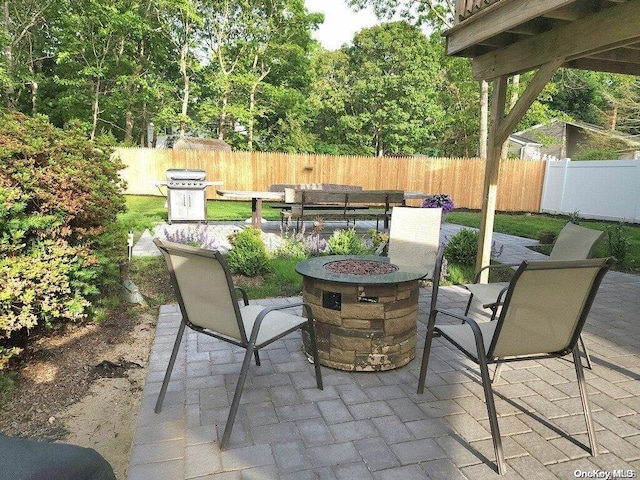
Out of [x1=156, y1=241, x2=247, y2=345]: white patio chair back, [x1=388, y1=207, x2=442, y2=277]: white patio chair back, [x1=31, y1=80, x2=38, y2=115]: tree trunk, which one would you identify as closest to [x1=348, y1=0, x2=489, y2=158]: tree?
[x1=388, y1=207, x2=442, y2=277]: white patio chair back

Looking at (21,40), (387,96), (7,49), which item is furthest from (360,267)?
(387,96)

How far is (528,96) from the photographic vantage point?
4164 millimetres

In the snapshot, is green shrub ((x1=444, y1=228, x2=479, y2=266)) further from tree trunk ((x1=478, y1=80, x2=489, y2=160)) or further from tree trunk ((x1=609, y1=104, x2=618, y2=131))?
tree trunk ((x1=609, y1=104, x2=618, y2=131))

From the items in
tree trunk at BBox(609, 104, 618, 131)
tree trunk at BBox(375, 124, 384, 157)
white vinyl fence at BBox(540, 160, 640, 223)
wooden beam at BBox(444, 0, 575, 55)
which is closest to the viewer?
wooden beam at BBox(444, 0, 575, 55)

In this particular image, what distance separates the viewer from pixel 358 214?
26.3ft

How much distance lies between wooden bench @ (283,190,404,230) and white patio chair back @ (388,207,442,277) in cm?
355

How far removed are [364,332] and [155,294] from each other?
8.81 ft

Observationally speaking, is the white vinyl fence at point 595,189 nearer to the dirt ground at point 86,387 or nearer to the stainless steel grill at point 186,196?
the stainless steel grill at point 186,196

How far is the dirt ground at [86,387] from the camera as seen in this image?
2.22m

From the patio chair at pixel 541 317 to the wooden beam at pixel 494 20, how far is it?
7.09 ft

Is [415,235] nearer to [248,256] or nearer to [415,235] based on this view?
[415,235]

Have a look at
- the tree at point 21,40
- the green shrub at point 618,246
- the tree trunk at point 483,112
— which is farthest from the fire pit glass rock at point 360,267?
the tree at point 21,40

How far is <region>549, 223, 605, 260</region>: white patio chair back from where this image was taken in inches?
121

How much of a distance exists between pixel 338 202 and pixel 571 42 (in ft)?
15.1
